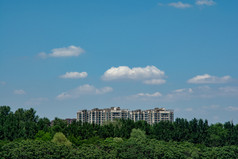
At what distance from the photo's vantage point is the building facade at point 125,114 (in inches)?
5605

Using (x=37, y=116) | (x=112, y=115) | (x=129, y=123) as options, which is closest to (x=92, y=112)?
(x=112, y=115)


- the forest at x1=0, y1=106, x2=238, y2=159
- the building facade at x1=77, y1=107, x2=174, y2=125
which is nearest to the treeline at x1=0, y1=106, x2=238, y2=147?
the forest at x1=0, y1=106, x2=238, y2=159

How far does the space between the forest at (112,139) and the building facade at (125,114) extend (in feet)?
191

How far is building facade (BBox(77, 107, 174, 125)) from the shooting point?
467 feet

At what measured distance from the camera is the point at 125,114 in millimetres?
143750

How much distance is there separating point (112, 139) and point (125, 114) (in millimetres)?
82384

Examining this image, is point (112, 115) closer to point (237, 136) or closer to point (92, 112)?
point (92, 112)

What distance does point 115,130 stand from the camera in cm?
6762

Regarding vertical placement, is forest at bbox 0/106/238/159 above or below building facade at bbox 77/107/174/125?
below

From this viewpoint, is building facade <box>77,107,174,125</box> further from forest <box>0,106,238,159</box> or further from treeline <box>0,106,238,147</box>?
treeline <box>0,106,238,147</box>

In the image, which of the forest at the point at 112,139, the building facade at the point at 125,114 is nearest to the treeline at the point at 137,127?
the forest at the point at 112,139

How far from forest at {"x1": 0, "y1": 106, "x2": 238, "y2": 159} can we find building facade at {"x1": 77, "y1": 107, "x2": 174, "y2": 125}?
58.2 m

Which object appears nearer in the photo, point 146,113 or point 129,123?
point 129,123

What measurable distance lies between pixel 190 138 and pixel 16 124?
32.2m
